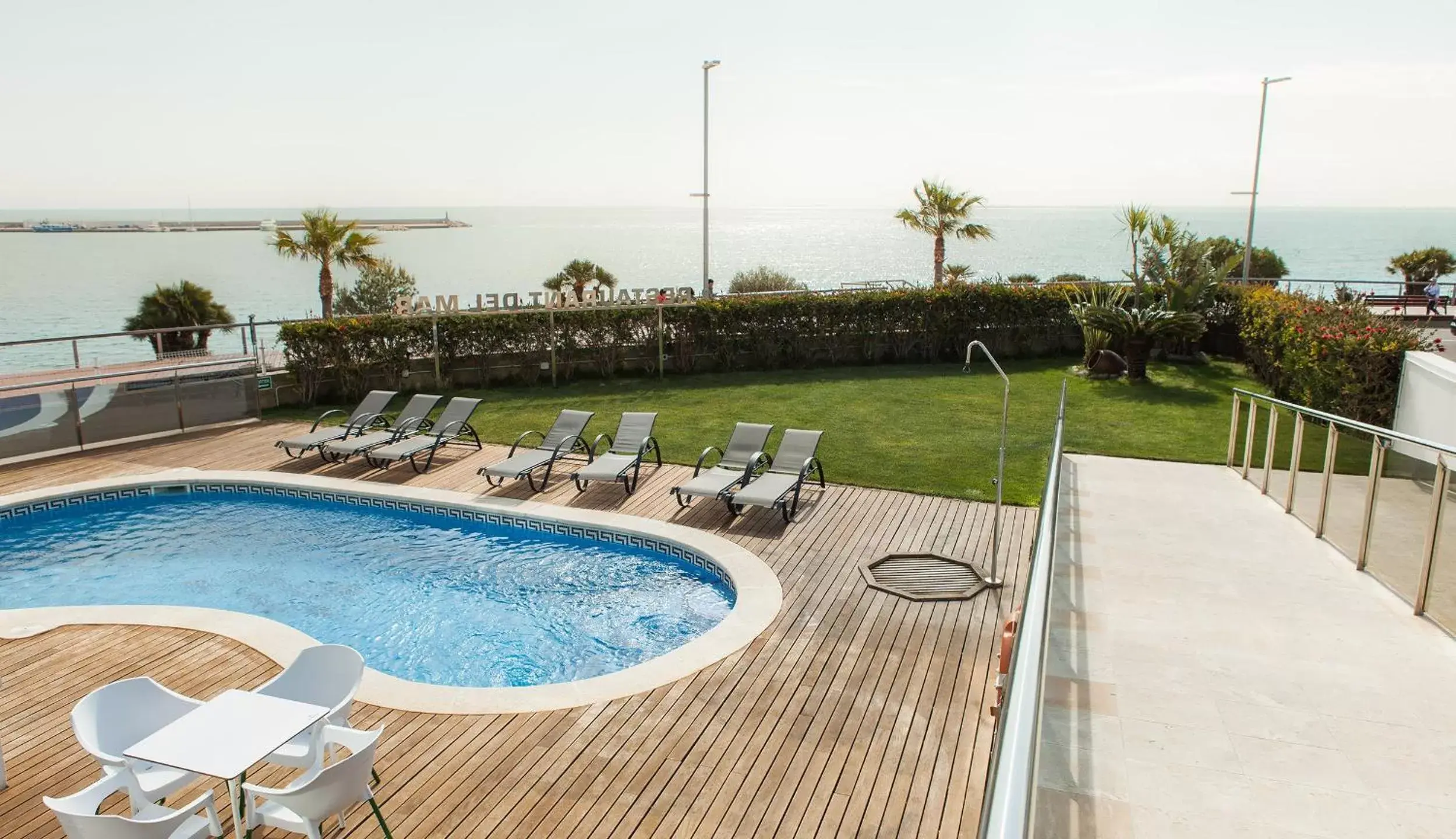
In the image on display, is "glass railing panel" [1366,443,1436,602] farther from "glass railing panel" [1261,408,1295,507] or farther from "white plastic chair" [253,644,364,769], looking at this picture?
"white plastic chair" [253,644,364,769]

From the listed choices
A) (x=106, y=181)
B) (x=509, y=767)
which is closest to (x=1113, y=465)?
(x=509, y=767)

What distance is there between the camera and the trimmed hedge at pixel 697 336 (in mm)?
17312

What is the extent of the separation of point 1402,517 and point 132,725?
8.70 m

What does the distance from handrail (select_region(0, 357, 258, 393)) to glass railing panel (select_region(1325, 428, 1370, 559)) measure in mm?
15803

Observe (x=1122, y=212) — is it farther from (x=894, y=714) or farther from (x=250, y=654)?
(x=250, y=654)

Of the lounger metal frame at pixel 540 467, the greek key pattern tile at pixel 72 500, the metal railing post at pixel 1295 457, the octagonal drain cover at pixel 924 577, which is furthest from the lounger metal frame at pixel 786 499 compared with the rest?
the greek key pattern tile at pixel 72 500

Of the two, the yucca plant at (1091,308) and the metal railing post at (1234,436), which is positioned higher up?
the yucca plant at (1091,308)

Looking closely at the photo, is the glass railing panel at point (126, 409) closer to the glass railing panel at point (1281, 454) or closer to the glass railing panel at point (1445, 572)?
the glass railing panel at point (1281, 454)

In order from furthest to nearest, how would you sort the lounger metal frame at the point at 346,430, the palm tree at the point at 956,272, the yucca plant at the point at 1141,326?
the palm tree at the point at 956,272 < the yucca plant at the point at 1141,326 < the lounger metal frame at the point at 346,430

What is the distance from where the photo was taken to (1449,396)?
11.2m

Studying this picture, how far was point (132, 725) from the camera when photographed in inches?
198

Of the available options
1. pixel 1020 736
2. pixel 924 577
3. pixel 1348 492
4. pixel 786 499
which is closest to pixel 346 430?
pixel 786 499

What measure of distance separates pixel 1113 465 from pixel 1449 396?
4.10 meters

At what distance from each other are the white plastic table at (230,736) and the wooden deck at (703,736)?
66cm
